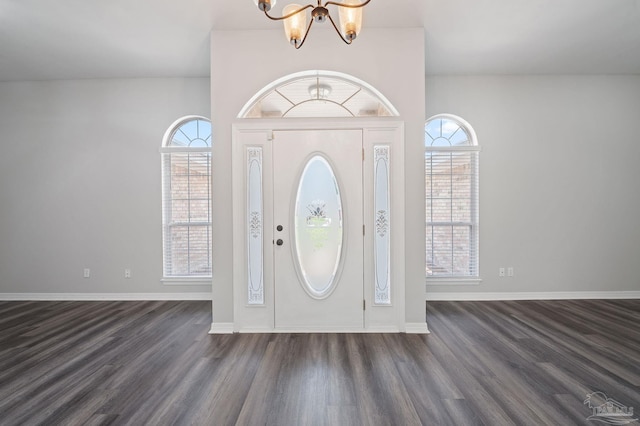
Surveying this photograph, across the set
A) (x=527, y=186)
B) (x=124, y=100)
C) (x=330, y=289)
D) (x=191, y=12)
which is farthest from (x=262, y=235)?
(x=527, y=186)

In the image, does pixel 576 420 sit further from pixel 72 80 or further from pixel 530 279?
pixel 72 80

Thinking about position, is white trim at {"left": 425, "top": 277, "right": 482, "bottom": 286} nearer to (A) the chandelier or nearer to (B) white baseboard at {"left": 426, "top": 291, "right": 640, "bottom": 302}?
(B) white baseboard at {"left": 426, "top": 291, "right": 640, "bottom": 302}

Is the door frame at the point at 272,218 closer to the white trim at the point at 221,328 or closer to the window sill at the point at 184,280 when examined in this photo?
the white trim at the point at 221,328

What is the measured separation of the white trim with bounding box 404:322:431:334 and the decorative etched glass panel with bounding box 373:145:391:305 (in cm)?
37

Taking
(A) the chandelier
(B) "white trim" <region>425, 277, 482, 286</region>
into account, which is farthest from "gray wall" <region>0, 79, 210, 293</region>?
(B) "white trim" <region>425, 277, 482, 286</region>

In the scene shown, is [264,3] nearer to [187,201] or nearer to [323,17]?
[323,17]

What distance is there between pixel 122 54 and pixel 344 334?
4394 mm

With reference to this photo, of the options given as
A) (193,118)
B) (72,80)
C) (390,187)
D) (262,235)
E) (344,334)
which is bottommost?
(344,334)

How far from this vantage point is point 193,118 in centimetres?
426

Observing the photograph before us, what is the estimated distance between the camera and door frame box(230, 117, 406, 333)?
3.04m

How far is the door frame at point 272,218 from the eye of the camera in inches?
119

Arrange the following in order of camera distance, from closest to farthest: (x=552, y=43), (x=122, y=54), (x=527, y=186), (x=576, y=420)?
1. (x=576, y=420)
2. (x=552, y=43)
3. (x=122, y=54)
4. (x=527, y=186)

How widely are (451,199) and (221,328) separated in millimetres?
3595

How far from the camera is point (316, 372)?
2.27 metres
